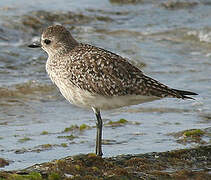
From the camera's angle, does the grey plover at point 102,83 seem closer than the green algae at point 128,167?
No

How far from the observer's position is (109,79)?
6.57 m

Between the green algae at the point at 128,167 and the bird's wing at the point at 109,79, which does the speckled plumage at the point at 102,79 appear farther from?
the green algae at the point at 128,167

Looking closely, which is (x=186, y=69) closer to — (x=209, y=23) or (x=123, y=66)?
(x=209, y=23)

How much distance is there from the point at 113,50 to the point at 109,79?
274 inches

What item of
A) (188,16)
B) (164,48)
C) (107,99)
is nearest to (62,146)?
(107,99)

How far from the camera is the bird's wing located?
6.56 meters

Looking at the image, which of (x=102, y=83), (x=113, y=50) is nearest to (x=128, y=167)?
(x=102, y=83)

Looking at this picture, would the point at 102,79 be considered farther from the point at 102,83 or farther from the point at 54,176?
the point at 54,176

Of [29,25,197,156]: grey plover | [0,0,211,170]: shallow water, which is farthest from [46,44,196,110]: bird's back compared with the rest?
[0,0,211,170]: shallow water

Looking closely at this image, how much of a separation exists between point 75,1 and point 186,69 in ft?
22.1

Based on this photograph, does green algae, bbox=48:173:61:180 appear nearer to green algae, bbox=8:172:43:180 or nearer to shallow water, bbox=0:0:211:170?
green algae, bbox=8:172:43:180

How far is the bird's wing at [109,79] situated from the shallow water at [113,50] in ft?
2.83

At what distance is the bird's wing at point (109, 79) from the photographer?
6.56 metres

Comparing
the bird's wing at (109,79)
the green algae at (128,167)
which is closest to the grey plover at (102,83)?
the bird's wing at (109,79)
